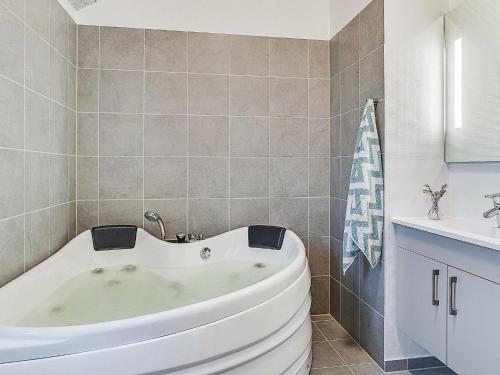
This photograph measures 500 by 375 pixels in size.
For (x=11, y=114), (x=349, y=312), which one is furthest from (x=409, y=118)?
(x=11, y=114)

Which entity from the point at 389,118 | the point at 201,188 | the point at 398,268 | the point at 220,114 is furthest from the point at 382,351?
the point at 220,114

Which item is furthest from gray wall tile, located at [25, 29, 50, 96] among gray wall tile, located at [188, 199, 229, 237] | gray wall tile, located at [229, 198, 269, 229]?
gray wall tile, located at [229, 198, 269, 229]

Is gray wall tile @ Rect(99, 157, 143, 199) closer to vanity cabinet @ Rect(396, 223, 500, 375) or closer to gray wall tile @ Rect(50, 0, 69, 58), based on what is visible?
gray wall tile @ Rect(50, 0, 69, 58)

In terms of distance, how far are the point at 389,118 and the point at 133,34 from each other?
177cm

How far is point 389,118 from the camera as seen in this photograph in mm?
1831

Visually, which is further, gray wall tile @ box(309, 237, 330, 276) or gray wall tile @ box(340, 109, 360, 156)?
gray wall tile @ box(309, 237, 330, 276)

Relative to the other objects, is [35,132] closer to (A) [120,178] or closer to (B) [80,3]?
(A) [120,178]

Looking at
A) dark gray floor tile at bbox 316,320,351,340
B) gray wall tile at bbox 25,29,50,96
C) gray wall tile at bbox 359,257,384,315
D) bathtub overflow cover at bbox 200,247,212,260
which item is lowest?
dark gray floor tile at bbox 316,320,351,340

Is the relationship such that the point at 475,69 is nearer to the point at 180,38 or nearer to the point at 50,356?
the point at 180,38

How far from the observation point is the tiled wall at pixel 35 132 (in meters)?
1.45

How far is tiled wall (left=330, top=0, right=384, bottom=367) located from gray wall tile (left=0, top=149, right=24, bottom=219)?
1834mm

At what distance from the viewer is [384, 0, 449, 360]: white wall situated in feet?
6.01

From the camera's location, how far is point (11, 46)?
4.83ft

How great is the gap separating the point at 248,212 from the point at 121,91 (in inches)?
48.2
